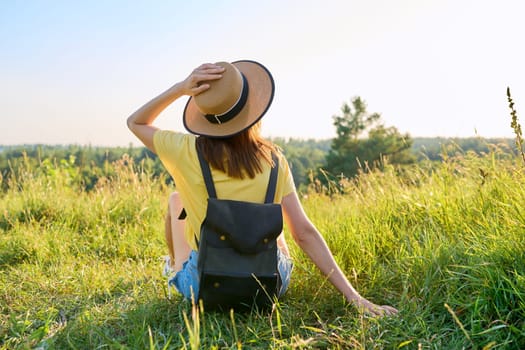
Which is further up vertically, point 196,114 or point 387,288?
point 196,114

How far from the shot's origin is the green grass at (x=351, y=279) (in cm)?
222

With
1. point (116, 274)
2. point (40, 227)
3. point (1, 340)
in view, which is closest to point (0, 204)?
point (40, 227)

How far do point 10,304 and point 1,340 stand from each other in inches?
24.5

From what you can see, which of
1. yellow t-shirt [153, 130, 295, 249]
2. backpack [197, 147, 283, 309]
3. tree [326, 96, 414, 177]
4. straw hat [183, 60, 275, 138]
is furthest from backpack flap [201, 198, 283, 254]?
tree [326, 96, 414, 177]

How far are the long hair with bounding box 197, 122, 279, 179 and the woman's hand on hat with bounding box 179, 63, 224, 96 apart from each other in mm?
251

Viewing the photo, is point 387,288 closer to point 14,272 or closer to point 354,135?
point 14,272

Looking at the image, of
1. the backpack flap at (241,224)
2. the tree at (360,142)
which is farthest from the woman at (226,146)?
the tree at (360,142)

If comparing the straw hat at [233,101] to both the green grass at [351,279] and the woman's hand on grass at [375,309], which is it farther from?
the woman's hand on grass at [375,309]

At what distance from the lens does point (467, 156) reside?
172 inches

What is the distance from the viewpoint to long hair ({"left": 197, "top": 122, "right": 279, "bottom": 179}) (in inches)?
92.5

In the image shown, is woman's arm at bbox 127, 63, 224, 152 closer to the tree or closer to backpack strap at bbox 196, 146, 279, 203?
backpack strap at bbox 196, 146, 279, 203

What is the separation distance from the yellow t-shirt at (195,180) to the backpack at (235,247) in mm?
55

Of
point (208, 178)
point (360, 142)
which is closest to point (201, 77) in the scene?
point (208, 178)

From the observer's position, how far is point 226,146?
2.38m
